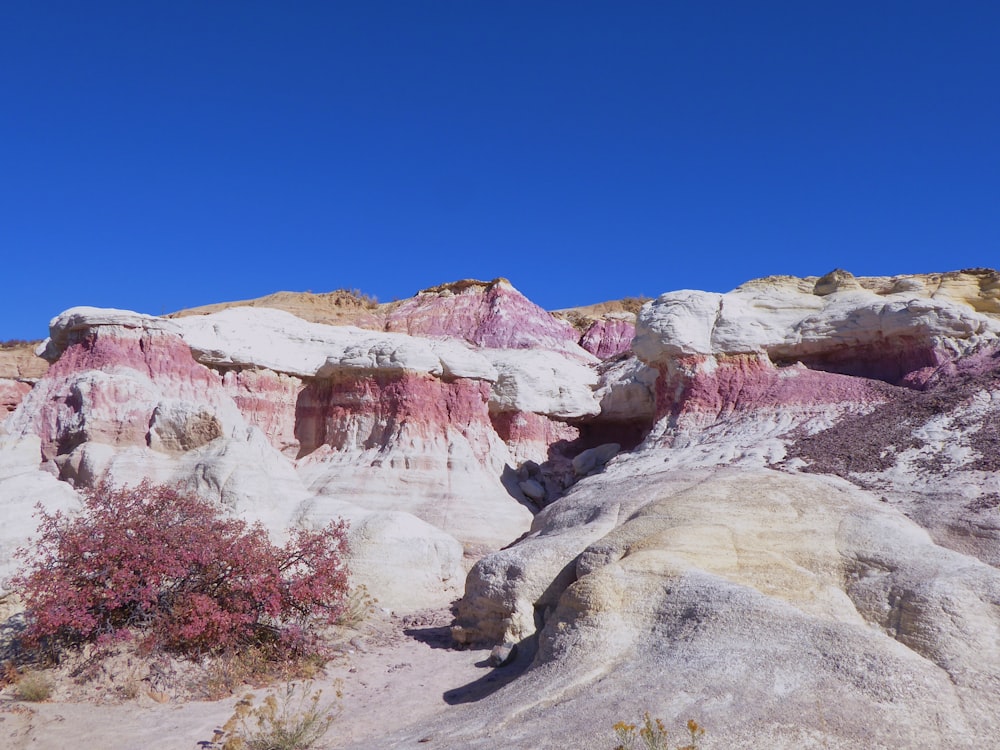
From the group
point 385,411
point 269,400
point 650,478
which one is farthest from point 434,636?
point 269,400

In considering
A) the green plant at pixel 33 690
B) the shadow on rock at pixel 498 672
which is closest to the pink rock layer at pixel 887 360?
the shadow on rock at pixel 498 672

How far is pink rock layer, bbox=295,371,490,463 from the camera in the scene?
2023 cm

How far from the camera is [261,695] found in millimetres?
8031

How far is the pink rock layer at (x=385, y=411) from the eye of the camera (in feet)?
66.4

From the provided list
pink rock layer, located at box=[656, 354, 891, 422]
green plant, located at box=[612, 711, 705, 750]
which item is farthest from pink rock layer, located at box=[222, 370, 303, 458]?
green plant, located at box=[612, 711, 705, 750]

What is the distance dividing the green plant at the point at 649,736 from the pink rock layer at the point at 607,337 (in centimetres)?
3214

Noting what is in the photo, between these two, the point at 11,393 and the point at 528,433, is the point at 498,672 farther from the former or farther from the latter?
the point at 11,393

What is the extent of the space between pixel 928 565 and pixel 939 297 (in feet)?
42.0

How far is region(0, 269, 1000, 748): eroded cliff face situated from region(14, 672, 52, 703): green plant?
368 cm

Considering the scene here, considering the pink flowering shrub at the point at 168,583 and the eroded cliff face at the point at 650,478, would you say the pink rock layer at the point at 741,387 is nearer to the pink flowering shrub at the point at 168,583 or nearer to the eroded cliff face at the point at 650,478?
the eroded cliff face at the point at 650,478

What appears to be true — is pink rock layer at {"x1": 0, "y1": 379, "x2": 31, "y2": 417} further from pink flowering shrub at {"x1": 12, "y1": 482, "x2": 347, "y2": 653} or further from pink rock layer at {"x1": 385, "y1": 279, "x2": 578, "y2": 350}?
pink flowering shrub at {"x1": 12, "y1": 482, "x2": 347, "y2": 653}

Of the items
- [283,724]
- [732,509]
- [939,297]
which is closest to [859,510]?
[732,509]

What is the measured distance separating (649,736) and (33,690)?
6.31 meters

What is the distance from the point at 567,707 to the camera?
18.9 feet
